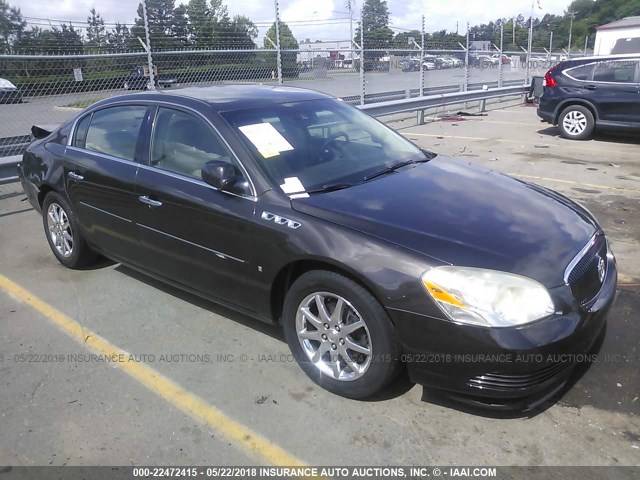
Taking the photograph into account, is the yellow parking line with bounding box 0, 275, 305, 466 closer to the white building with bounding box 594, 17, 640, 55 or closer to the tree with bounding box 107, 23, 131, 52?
the tree with bounding box 107, 23, 131, 52

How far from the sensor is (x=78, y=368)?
132 inches

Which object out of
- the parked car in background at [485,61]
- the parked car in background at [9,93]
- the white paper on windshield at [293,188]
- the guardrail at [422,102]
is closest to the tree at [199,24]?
the parked car in background at [9,93]

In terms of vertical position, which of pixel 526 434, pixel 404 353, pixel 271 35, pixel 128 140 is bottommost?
pixel 526 434

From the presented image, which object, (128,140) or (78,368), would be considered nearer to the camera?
(78,368)

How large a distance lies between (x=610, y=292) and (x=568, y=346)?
64cm

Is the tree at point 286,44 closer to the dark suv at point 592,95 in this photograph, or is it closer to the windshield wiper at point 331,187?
the dark suv at point 592,95

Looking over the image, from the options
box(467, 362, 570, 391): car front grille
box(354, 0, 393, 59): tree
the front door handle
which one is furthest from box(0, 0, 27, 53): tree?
box(467, 362, 570, 391): car front grille

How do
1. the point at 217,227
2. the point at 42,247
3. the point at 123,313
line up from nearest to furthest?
1. the point at 217,227
2. the point at 123,313
3. the point at 42,247

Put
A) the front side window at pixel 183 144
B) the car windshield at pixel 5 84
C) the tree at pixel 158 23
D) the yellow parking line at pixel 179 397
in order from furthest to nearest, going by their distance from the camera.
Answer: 1. the tree at pixel 158 23
2. the car windshield at pixel 5 84
3. the front side window at pixel 183 144
4. the yellow parking line at pixel 179 397

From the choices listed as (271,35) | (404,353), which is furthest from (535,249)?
(271,35)

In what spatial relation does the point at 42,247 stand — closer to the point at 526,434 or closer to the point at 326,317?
the point at 326,317

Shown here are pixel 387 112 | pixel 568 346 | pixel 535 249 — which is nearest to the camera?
pixel 568 346

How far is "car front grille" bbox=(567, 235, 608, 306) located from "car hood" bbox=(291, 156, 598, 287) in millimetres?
66

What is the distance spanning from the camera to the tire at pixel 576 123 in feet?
36.7
